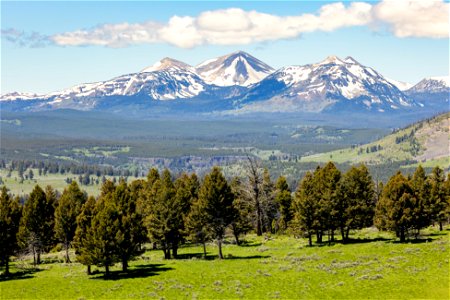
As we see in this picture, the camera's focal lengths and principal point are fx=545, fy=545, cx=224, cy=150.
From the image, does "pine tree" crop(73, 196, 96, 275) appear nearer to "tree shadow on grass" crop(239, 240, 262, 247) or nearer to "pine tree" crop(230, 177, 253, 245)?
"pine tree" crop(230, 177, 253, 245)

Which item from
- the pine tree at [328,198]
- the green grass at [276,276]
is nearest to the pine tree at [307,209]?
the pine tree at [328,198]

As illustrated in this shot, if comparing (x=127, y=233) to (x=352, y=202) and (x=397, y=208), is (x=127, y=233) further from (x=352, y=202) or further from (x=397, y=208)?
(x=397, y=208)

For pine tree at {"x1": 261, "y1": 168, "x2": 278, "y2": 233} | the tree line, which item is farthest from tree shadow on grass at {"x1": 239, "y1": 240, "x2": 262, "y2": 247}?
pine tree at {"x1": 261, "y1": 168, "x2": 278, "y2": 233}

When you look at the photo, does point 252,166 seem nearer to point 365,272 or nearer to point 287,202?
point 287,202

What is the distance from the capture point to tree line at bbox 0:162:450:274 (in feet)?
252

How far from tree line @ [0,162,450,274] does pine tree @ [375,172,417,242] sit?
145 mm

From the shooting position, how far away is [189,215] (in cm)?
8712

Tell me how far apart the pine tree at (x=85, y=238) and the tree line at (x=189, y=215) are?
138 mm

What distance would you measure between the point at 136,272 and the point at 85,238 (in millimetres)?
9107

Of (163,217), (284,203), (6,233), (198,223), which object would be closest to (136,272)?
(163,217)

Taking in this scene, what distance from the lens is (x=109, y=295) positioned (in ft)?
212

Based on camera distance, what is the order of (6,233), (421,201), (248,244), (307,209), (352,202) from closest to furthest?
(6,233) → (307,209) → (421,201) → (352,202) → (248,244)

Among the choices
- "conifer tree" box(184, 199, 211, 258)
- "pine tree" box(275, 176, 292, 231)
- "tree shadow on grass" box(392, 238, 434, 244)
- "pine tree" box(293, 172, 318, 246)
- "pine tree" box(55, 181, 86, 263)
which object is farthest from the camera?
"pine tree" box(275, 176, 292, 231)

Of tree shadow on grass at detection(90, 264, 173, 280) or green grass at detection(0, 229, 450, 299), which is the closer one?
green grass at detection(0, 229, 450, 299)
